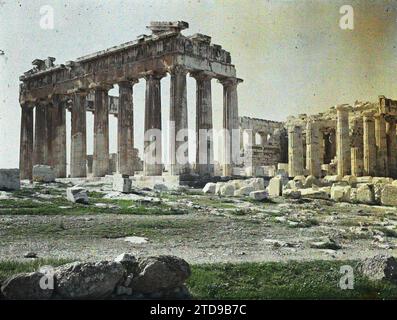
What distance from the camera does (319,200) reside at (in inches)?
808

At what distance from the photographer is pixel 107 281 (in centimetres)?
691

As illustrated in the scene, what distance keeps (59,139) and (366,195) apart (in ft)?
81.1

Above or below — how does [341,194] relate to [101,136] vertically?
below

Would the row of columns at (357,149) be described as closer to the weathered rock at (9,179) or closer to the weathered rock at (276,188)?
the weathered rock at (276,188)

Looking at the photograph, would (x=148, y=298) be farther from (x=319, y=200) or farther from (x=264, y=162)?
(x=264, y=162)

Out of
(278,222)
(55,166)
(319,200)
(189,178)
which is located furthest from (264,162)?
(278,222)

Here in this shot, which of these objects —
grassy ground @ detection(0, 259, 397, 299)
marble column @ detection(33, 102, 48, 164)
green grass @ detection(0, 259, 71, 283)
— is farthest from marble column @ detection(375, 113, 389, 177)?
green grass @ detection(0, 259, 71, 283)

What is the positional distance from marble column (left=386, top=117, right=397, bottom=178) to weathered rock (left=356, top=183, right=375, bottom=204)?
20.4 m

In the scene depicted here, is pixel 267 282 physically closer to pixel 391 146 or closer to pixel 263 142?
pixel 391 146

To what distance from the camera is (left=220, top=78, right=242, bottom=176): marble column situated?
30938mm

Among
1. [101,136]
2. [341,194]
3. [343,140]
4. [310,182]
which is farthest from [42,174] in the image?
[343,140]

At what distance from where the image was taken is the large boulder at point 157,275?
7.14 metres

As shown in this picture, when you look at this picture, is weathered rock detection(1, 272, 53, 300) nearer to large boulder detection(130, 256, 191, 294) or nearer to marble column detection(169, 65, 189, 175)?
large boulder detection(130, 256, 191, 294)
